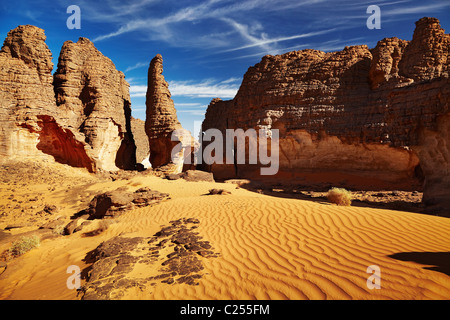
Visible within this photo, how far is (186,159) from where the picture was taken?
19766 millimetres

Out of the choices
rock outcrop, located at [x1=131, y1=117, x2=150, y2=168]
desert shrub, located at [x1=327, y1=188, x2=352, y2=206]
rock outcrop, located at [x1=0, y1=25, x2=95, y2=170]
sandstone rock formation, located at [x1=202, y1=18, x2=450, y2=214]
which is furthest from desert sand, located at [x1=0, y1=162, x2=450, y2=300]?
rock outcrop, located at [x1=131, y1=117, x2=150, y2=168]

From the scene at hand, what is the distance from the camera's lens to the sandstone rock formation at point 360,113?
37.2 ft

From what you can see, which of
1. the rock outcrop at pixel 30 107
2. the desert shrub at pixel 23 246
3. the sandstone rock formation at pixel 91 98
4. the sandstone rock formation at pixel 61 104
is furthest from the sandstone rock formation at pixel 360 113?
the desert shrub at pixel 23 246

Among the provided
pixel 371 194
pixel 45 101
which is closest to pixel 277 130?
pixel 371 194

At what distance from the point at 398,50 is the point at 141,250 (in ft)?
66.4

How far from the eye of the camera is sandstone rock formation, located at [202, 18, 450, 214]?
11.3m

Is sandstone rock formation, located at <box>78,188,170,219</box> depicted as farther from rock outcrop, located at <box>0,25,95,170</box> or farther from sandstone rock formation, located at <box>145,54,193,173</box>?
rock outcrop, located at <box>0,25,95,170</box>

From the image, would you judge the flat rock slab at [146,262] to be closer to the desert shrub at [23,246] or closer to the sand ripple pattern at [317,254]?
the sand ripple pattern at [317,254]

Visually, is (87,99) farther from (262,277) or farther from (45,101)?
(262,277)

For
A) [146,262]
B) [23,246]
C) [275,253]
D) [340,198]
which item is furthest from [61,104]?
[340,198]

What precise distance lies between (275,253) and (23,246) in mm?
7081

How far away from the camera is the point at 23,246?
6020 mm

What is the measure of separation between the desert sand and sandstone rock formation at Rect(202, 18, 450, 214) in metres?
7.11

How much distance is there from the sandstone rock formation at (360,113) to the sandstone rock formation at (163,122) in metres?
4.40
